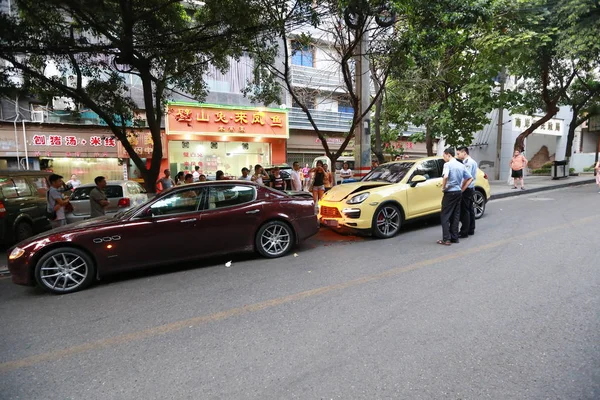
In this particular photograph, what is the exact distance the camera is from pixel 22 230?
7.99 metres

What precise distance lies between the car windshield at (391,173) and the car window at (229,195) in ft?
10.3

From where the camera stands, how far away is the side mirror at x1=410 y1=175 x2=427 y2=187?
283 inches

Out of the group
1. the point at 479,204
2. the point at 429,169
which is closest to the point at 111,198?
the point at 429,169

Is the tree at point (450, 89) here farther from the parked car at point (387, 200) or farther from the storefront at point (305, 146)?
the storefront at point (305, 146)

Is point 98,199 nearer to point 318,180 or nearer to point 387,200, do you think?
point 387,200

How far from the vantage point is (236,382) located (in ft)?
8.44

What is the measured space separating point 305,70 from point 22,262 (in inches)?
726

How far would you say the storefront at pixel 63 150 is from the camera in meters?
15.1

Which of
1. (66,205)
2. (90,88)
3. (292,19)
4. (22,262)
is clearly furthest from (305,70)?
(22,262)

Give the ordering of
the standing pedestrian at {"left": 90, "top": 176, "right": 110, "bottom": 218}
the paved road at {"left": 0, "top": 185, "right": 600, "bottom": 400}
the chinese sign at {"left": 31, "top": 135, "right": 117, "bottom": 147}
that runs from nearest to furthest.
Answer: the paved road at {"left": 0, "top": 185, "right": 600, "bottom": 400}, the standing pedestrian at {"left": 90, "top": 176, "right": 110, "bottom": 218}, the chinese sign at {"left": 31, "top": 135, "right": 117, "bottom": 147}

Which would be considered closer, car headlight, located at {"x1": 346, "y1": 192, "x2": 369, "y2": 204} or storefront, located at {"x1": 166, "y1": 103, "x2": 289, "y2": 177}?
car headlight, located at {"x1": 346, "y1": 192, "x2": 369, "y2": 204}

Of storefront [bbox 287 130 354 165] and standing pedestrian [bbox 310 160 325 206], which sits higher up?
storefront [bbox 287 130 354 165]

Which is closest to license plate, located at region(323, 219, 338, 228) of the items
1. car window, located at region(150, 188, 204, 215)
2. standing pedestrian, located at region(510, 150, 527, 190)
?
car window, located at region(150, 188, 204, 215)

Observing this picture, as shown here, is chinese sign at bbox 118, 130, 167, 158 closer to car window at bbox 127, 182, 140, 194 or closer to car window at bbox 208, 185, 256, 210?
car window at bbox 127, 182, 140, 194
